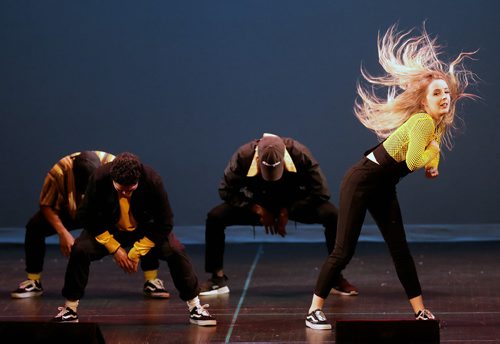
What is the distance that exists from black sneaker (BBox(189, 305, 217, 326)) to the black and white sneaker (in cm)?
46

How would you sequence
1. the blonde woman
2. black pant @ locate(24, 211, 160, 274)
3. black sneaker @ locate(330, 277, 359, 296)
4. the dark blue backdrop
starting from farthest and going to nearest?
the dark blue backdrop, black pant @ locate(24, 211, 160, 274), black sneaker @ locate(330, 277, 359, 296), the blonde woman

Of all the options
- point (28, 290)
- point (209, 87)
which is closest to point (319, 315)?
point (28, 290)

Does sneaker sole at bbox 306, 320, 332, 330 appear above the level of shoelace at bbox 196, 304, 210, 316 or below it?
below

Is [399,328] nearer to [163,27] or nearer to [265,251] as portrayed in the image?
[265,251]

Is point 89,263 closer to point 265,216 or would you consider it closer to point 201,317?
point 201,317

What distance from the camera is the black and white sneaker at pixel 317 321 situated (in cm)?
490

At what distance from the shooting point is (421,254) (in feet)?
23.4

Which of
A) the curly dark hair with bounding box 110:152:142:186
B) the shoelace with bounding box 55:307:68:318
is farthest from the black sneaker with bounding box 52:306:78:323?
the curly dark hair with bounding box 110:152:142:186

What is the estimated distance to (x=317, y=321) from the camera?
4.92 meters

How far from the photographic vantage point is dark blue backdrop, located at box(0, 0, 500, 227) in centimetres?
748

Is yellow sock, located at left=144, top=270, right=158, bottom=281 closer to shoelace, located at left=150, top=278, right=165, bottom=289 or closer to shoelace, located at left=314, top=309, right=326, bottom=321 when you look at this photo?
shoelace, located at left=150, top=278, right=165, bottom=289

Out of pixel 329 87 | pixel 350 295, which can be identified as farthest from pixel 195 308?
pixel 329 87

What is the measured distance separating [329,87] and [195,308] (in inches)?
114

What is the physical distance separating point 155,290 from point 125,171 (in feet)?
3.75
